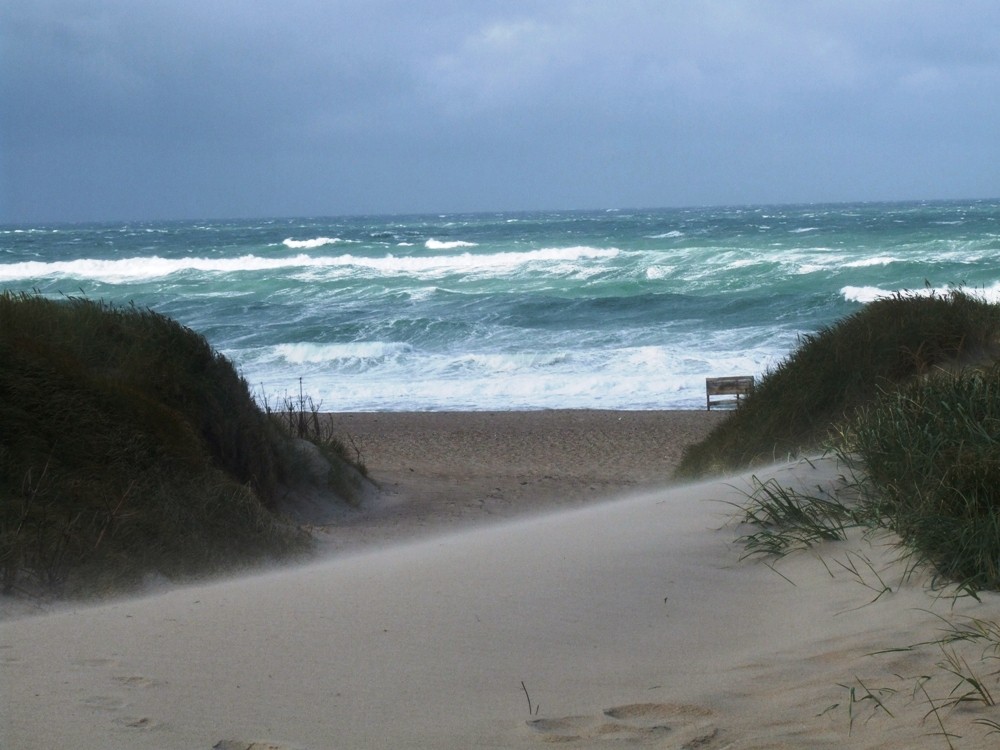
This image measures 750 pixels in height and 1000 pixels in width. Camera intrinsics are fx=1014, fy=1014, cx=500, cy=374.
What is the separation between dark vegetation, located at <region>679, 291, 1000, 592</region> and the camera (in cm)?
353

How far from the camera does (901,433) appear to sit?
14.5 ft

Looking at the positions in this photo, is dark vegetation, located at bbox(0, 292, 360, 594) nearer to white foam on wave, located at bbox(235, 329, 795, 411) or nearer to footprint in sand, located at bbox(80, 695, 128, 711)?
footprint in sand, located at bbox(80, 695, 128, 711)

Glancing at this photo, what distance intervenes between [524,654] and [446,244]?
57.3 m

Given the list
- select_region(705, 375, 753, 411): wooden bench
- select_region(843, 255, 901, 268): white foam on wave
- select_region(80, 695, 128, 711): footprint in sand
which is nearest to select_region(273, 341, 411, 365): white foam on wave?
select_region(705, 375, 753, 411): wooden bench

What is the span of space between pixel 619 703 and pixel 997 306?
6583 millimetres

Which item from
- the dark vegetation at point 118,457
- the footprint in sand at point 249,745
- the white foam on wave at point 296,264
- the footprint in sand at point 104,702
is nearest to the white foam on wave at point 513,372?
the dark vegetation at point 118,457

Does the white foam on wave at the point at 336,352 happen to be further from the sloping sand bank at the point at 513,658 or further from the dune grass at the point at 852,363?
the sloping sand bank at the point at 513,658

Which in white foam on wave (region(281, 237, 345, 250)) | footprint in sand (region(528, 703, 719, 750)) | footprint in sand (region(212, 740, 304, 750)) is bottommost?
footprint in sand (region(528, 703, 719, 750))

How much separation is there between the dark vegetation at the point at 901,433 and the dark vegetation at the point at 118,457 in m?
3.03

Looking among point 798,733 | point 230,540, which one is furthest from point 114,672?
point 230,540

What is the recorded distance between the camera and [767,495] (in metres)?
Result: 4.64

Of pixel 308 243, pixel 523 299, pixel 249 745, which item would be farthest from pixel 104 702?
pixel 308 243

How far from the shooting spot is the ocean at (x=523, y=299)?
62.6ft

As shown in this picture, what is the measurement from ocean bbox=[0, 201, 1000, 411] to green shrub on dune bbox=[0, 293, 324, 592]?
456 centimetres
